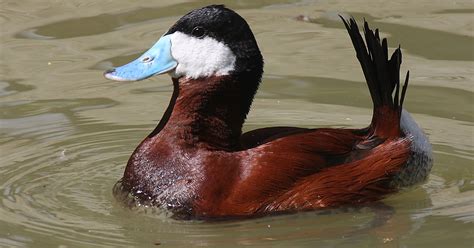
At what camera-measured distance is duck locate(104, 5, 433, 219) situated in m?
6.38

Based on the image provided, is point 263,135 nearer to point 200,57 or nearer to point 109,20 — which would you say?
point 200,57

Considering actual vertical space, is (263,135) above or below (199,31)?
below

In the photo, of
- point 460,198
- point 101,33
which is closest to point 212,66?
point 460,198

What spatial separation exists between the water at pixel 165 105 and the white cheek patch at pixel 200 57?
29.0 inches

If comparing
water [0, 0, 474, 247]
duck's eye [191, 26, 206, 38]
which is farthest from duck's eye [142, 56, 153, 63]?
water [0, 0, 474, 247]

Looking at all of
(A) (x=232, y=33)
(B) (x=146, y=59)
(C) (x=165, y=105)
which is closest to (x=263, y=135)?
(A) (x=232, y=33)

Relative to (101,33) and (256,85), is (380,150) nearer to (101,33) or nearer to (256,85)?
(256,85)

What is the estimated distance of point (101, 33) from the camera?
9.81 meters

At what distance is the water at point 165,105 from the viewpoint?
6312 millimetres

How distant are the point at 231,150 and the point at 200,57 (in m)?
0.48

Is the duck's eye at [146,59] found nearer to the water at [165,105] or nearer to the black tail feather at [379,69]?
the water at [165,105]

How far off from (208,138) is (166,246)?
0.70 meters

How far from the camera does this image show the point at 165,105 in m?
8.34

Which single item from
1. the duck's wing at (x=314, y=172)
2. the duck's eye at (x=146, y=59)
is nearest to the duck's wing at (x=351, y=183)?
the duck's wing at (x=314, y=172)
